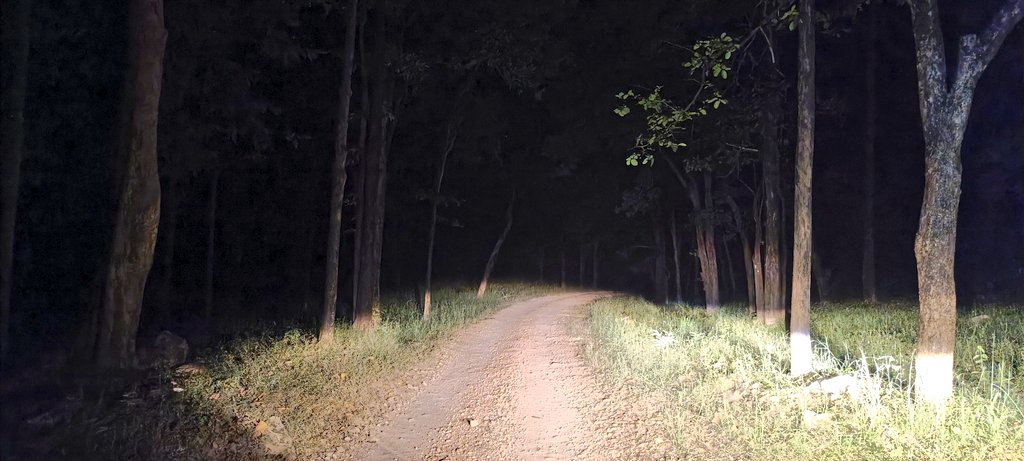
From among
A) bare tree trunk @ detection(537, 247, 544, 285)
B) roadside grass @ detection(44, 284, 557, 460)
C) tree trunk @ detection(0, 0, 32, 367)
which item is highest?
tree trunk @ detection(0, 0, 32, 367)

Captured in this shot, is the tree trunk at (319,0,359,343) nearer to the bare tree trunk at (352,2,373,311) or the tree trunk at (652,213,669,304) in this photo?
the bare tree trunk at (352,2,373,311)

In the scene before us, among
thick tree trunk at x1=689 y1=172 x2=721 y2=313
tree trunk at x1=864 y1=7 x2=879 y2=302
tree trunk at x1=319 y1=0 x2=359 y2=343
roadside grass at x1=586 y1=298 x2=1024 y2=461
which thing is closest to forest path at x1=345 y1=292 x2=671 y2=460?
roadside grass at x1=586 y1=298 x2=1024 y2=461

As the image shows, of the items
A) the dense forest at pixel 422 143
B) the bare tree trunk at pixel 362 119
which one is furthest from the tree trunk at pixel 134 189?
the bare tree trunk at pixel 362 119

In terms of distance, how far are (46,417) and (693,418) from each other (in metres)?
7.14

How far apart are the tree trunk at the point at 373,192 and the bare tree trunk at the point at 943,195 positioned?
1070 centimetres

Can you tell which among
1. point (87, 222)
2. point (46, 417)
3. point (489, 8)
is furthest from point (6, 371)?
point (489, 8)

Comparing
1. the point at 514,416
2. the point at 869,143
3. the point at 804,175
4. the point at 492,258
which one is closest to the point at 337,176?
the point at 514,416

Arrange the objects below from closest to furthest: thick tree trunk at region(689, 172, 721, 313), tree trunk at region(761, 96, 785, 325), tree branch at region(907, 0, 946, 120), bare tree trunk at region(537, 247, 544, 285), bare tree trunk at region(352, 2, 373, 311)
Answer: tree branch at region(907, 0, 946, 120), bare tree trunk at region(352, 2, 373, 311), tree trunk at region(761, 96, 785, 325), thick tree trunk at region(689, 172, 721, 313), bare tree trunk at region(537, 247, 544, 285)

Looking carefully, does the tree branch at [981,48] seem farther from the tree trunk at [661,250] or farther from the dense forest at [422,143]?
the tree trunk at [661,250]

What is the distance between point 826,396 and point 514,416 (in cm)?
393

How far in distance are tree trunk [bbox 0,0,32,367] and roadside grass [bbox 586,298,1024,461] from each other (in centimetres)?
1122

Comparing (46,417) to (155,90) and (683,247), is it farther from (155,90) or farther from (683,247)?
(683,247)

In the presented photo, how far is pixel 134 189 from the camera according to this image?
303 inches

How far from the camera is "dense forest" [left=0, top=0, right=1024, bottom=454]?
25.8ft
